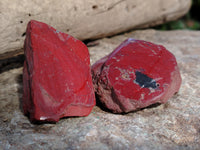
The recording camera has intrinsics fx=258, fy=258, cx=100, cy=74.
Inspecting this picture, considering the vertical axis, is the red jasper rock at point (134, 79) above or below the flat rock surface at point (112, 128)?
above

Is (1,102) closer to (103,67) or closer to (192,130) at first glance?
(103,67)

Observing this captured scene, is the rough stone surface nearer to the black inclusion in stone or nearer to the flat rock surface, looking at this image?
the flat rock surface

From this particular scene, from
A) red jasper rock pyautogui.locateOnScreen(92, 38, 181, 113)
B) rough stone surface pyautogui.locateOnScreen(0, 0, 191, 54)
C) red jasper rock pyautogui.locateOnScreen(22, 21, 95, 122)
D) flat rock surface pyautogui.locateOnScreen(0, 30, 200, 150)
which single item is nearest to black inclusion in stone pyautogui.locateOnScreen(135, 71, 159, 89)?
red jasper rock pyautogui.locateOnScreen(92, 38, 181, 113)

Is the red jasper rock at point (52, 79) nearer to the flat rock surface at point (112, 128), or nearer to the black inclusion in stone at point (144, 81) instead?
the flat rock surface at point (112, 128)

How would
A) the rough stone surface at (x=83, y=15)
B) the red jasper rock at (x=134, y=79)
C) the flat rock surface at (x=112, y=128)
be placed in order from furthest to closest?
the rough stone surface at (x=83, y=15)
the red jasper rock at (x=134, y=79)
the flat rock surface at (x=112, y=128)

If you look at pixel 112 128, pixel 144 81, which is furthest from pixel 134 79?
pixel 112 128

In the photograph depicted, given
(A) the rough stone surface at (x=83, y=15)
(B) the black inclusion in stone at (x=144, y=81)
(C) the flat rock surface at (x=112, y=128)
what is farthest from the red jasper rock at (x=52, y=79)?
(A) the rough stone surface at (x=83, y=15)
